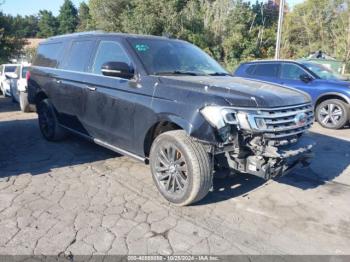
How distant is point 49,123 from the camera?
700cm

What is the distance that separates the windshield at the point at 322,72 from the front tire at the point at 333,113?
2.63ft

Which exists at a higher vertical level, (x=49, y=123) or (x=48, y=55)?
(x=48, y=55)

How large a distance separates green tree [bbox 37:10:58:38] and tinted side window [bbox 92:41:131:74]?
79.7 m

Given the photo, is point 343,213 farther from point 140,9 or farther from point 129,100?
point 140,9

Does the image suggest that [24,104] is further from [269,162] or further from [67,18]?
[67,18]

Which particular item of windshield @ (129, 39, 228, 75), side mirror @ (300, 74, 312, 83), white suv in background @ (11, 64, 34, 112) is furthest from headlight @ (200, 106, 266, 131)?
white suv in background @ (11, 64, 34, 112)

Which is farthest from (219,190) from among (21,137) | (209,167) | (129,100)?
(21,137)

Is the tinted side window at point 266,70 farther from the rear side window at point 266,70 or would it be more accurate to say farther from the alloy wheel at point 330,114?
the alloy wheel at point 330,114

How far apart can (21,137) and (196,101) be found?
5008 mm

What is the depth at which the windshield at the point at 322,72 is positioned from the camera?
9.87 m

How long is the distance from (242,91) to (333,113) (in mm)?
6269

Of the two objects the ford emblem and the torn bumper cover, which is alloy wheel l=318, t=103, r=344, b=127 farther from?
the torn bumper cover

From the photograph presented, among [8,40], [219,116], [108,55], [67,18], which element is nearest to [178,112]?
[219,116]

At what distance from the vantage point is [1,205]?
428 centimetres
